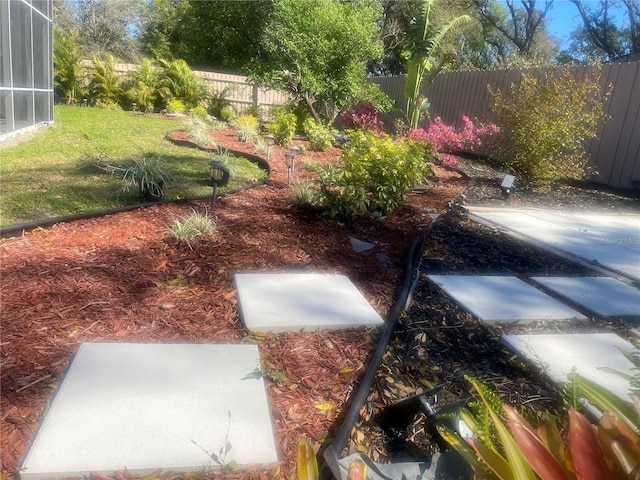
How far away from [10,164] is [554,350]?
6104 mm

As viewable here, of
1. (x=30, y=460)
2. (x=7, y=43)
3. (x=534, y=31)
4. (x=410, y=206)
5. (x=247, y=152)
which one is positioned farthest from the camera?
(x=534, y=31)

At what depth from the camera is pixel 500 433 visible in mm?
954

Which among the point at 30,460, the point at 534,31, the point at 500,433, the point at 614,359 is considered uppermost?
the point at 534,31

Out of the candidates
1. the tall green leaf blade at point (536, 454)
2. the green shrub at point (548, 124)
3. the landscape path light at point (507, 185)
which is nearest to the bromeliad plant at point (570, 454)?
the tall green leaf blade at point (536, 454)

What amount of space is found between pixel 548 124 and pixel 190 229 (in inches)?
236

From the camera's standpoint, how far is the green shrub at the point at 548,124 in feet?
22.7

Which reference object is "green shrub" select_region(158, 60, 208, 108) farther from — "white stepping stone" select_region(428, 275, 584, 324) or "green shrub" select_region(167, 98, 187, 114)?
"white stepping stone" select_region(428, 275, 584, 324)

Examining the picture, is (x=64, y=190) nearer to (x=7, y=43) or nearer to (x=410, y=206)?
(x=410, y=206)

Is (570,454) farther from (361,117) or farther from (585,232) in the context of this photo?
(361,117)

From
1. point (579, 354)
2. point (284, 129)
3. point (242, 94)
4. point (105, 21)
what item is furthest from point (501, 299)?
point (105, 21)

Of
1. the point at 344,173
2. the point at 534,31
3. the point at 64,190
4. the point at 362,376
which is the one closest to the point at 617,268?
the point at 344,173

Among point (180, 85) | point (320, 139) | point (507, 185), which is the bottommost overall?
point (507, 185)

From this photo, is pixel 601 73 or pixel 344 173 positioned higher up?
pixel 601 73

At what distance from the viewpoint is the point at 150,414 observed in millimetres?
1587
